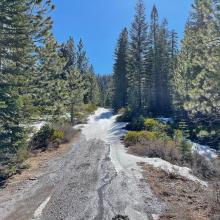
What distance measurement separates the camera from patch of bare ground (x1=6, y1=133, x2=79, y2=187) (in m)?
15.5

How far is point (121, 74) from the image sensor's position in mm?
68688

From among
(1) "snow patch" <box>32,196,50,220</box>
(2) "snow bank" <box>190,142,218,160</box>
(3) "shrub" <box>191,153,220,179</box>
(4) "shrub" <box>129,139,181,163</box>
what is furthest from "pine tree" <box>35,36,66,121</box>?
(1) "snow patch" <box>32,196,50,220</box>

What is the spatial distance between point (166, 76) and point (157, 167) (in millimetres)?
45446

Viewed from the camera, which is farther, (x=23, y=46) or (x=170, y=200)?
(x=23, y=46)

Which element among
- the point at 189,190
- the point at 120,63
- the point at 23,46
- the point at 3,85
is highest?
the point at 120,63

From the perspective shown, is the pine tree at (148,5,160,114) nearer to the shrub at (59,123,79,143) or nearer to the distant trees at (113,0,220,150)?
the distant trees at (113,0,220,150)

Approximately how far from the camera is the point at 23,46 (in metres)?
19.7

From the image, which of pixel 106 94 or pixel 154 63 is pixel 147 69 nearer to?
pixel 154 63

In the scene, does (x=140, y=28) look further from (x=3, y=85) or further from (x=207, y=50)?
(x=207, y=50)

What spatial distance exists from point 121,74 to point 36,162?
5069 centimetres

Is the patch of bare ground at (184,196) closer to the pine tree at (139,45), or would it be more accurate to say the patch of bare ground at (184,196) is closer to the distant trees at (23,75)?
the distant trees at (23,75)

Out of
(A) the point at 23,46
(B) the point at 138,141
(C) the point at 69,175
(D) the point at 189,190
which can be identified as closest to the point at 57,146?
(B) the point at 138,141

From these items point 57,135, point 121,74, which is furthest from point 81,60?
point 57,135

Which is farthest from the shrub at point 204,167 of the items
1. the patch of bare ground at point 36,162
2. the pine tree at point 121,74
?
the pine tree at point 121,74
